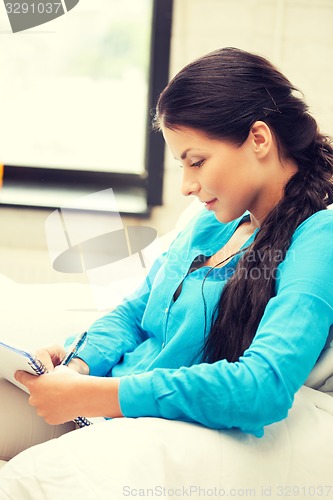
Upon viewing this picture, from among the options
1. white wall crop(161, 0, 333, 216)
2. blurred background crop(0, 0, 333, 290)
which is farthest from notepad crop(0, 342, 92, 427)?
white wall crop(161, 0, 333, 216)

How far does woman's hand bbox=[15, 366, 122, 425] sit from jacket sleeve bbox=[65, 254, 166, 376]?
235 mm

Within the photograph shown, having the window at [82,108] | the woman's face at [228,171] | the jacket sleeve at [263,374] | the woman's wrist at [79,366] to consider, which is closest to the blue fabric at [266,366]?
the jacket sleeve at [263,374]

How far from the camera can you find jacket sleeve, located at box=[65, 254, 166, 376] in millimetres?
1422

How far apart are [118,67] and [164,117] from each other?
175 centimetres

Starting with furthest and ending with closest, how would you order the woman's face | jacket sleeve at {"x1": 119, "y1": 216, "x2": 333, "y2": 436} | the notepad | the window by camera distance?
the window
the woman's face
the notepad
jacket sleeve at {"x1": 119, "y1": 216, "x2": 333, "y2": 436}

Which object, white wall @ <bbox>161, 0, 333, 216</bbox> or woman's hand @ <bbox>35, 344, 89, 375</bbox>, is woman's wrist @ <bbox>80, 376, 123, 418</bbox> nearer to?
woman's hand @ <bbox>35, 344, 89, 375</bbox>

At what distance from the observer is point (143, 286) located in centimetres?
156

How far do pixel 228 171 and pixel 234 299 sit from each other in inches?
9.1

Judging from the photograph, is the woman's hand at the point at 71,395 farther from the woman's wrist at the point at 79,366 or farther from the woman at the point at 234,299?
the woman's wrist at the point at 79,366

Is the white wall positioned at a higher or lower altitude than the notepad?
higher

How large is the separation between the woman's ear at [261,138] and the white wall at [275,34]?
153 centimetres

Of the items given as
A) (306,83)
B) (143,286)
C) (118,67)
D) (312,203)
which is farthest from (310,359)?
(118,67)

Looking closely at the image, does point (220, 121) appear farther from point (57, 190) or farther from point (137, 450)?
point (57, 190)

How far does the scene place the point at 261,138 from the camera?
126cm
